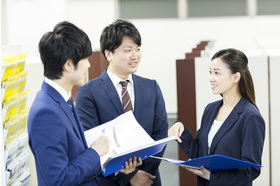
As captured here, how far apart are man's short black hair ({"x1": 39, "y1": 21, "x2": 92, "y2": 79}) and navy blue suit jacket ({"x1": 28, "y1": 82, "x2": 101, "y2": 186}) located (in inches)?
3.6

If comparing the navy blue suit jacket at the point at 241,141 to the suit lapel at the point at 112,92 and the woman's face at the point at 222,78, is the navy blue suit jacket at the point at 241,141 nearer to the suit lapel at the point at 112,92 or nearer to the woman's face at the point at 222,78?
the woman's face at the point at 222,78

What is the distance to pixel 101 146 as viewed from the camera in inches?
75.7

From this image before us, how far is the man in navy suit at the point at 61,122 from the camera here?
173 cm

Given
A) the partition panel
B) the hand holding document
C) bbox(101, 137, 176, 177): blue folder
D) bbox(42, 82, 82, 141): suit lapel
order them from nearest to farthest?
bbox(42, 82, 82, 141): suit lapel → bbox(101, 137, 176, 177): blue folder → the hand holding document → the partition panel

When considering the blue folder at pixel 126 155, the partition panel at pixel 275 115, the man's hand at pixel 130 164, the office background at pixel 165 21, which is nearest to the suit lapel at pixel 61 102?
the blue folder at pixel 126 155

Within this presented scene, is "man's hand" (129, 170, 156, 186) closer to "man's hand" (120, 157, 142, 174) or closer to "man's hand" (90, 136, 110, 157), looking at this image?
"man's hand" (120, 157, 142, 174)

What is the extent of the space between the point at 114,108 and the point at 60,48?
0.73m

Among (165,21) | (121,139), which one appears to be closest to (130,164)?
(121,139)

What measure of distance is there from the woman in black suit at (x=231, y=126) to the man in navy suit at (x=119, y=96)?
0.22 meters

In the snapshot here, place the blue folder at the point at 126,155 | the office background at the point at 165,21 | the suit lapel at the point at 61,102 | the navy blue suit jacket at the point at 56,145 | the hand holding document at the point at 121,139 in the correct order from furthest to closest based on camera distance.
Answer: the office background at the point at 165,21, the hand holding document at the point at 121,139, the blue folder at the point at 126,155, the suit lapel at the point at 61,102, the navy blue suit jacket at the point at 56,145

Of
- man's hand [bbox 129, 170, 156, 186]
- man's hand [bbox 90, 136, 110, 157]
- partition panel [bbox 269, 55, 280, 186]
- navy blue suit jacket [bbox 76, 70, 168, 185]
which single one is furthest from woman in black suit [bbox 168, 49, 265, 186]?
→ partition panel [bbox 269, 55, 280, 186]

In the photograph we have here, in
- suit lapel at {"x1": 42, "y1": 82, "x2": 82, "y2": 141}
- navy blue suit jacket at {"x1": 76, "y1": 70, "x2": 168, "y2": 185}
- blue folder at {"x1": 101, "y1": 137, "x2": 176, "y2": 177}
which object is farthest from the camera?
navy blue suit jacket at {"x1": 76, "y1": 70, "x2": 168, "y2": 185}

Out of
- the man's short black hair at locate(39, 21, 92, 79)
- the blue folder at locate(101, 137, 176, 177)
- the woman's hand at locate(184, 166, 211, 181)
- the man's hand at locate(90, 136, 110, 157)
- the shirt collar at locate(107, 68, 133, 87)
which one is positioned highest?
the man's short black hair at locate(39, 21, 92, 79)

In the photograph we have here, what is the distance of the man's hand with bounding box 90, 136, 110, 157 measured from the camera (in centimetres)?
191
